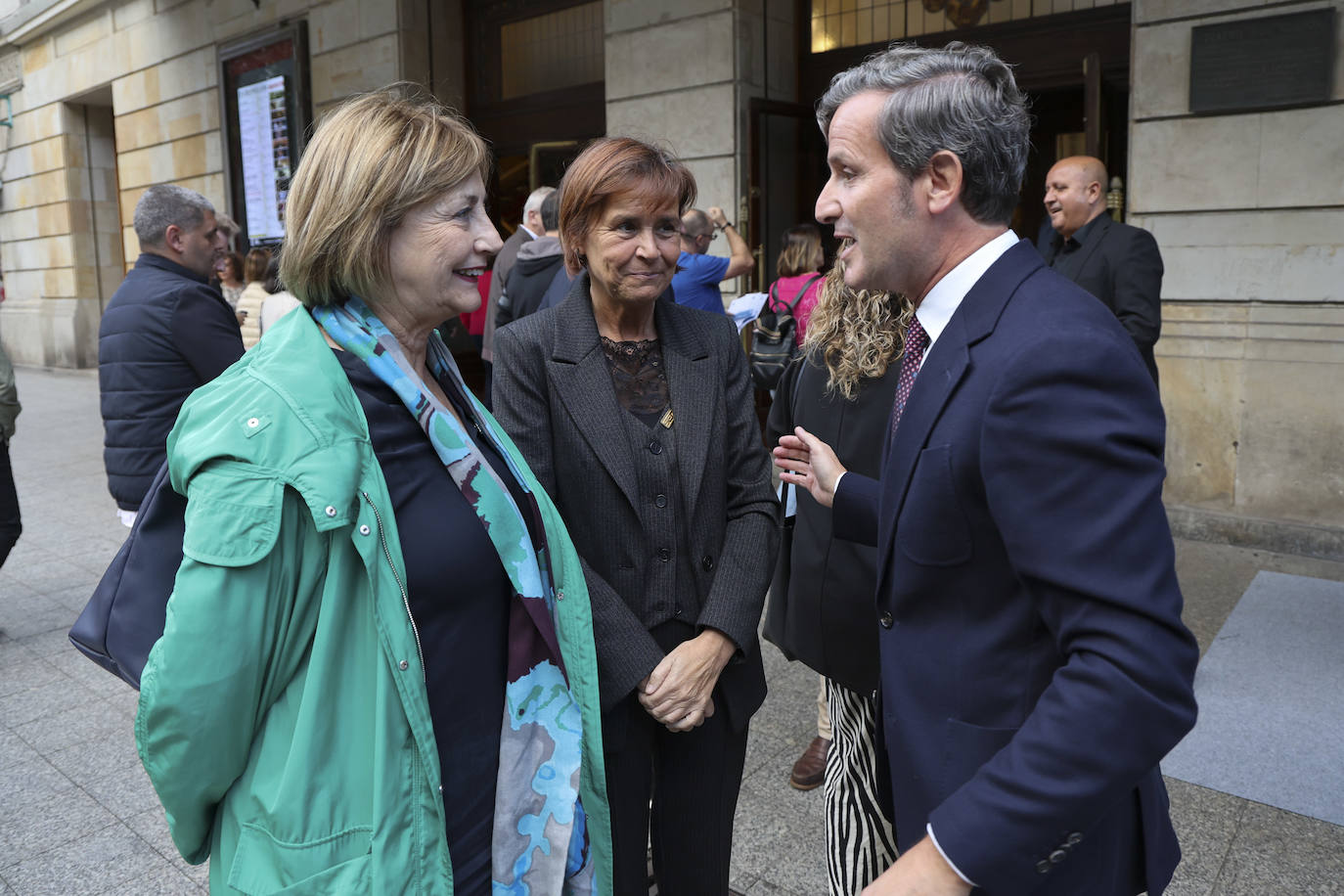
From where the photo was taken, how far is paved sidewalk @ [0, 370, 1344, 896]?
2973 millimetres

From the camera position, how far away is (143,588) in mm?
1515

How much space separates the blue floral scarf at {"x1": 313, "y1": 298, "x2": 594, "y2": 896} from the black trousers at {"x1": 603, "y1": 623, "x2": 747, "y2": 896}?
348 mm

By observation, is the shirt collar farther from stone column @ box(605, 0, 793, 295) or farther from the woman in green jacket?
stone column @ box(605, 0, 793, 295)

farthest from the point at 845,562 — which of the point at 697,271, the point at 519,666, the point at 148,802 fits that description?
the point at 697,271

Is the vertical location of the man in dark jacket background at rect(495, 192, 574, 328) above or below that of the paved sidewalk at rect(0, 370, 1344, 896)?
above

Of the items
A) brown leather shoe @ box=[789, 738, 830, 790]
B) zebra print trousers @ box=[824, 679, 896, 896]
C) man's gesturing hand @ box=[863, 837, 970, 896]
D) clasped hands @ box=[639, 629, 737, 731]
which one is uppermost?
man's gesturing hand @ box=[863, 837, 970, 896]

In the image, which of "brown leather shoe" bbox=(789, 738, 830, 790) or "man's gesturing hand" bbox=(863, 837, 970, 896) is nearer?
"man's gesturing hand" bbox=(863, 837, 970, 896)

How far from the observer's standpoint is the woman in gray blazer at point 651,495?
7.07 feet

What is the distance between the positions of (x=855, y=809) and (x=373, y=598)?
51.7 inches

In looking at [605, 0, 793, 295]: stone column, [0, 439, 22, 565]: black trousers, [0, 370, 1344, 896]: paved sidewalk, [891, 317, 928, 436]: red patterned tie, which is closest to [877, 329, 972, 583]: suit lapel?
[891, 317, 928, 436]: red patterned tie

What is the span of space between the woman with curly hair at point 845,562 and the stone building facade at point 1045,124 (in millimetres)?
4625

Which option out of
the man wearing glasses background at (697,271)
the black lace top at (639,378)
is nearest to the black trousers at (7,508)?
the man wearing glasses background at (697,271)

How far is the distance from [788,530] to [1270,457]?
182 inches

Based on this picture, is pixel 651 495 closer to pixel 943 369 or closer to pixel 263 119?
pixel 943 369
